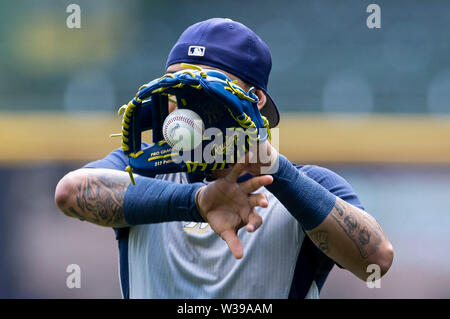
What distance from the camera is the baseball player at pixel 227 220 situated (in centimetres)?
137

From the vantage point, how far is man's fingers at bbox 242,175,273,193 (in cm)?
128

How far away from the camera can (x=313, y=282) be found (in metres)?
1.53

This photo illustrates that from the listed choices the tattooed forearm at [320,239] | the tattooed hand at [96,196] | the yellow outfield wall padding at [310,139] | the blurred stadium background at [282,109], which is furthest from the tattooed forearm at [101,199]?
the yellow outfield wall padding at [310,139]

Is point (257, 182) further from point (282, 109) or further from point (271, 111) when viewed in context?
point (282, 109)

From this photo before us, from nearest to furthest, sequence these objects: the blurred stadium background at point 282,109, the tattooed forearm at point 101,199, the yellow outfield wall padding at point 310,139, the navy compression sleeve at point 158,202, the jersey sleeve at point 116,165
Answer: the navy compression sleeve at point 158,202 < the tattooed forearm at point 101,199 < the jersey sleeve at point 116,165 < the blurred stadium background at point 282,109 < the yellow outfield wall padding at point 310,139

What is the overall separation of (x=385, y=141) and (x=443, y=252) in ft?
3.29

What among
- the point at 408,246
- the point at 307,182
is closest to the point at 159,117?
the point at 307,182

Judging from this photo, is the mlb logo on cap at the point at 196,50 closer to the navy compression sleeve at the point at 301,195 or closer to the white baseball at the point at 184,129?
the white baseball at the point at 184,129

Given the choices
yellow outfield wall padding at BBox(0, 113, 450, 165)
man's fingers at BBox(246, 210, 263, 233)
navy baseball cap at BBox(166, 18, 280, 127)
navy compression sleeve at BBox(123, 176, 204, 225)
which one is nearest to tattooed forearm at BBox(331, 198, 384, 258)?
man's fingers at BBox(246, 210, 263, 233)

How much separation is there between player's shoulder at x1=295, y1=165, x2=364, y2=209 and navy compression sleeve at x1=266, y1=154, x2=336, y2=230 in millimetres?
113

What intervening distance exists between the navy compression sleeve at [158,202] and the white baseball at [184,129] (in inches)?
4.9

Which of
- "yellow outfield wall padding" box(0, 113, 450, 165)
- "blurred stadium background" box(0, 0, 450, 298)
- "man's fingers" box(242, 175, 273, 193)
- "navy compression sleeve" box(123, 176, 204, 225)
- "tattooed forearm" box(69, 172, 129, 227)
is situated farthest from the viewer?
"yellow outfield wall padding" box(0, 113, 450, 165)

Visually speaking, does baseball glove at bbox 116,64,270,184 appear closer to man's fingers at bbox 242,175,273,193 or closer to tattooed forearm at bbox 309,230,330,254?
man's fingers at bbox 242,175,273,193

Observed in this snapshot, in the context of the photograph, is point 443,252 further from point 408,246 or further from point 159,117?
point 159,117
